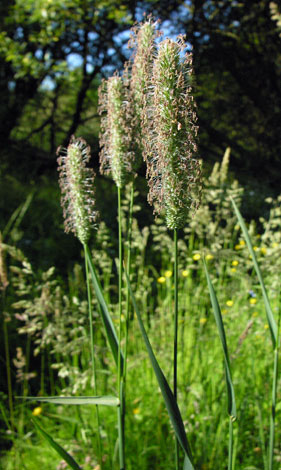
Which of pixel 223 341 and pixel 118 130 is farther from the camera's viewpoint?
pixel 118 130

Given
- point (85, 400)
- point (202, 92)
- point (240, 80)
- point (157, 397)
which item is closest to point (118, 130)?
point (85, 400)

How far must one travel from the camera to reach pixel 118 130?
929 mm

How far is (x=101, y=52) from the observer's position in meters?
5.89

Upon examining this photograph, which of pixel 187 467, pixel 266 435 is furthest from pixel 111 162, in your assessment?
pixel 266 435

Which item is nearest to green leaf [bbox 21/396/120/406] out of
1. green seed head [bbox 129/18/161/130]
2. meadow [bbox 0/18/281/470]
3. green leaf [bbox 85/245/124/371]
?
meadow [bbox 0/18/281/470]

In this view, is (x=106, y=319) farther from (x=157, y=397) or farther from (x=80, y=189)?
(x=157, y=397)

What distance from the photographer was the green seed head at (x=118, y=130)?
912 mm

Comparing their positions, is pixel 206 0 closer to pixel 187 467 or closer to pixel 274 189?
pixel 274 189

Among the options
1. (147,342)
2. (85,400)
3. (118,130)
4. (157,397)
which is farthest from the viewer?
(157,397)

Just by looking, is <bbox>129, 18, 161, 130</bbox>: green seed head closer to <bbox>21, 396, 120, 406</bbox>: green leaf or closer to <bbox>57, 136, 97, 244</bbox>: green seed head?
<bbox>57, 136, 97, 244</bbox>: green seed head

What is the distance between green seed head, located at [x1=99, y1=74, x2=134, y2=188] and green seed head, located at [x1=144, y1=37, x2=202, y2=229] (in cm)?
14

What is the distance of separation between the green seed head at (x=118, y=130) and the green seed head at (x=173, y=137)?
0.46 feet

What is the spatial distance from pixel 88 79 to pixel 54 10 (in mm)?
1632

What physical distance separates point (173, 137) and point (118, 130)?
242mm
